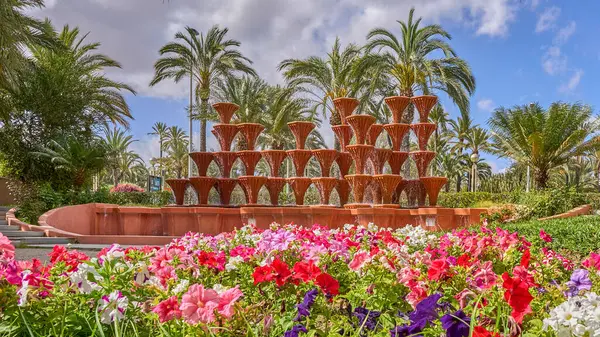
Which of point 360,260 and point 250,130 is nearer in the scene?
point 360,260

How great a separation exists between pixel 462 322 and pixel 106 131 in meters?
26.1

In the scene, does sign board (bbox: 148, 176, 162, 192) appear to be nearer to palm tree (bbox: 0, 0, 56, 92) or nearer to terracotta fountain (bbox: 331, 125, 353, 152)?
palm tree (bbox: 0, 0, 56, 92)

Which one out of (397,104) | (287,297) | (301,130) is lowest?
(287,297)

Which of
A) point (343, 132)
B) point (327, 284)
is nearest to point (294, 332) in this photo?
point (327, 284)

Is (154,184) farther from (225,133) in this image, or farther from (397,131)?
(397,131)

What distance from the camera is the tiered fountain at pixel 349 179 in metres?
13.8

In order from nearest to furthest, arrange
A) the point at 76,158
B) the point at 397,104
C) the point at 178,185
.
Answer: the point at 397,104
the point at 178,185
the point at 76,158

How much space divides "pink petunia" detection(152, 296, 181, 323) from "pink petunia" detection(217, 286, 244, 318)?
0.22 m

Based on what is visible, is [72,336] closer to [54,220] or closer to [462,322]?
[462,322]

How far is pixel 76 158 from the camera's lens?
20.3 metres

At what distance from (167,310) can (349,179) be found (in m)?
13.3

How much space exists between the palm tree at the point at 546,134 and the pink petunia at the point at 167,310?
20626 millimetres

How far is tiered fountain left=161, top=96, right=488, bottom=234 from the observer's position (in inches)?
543

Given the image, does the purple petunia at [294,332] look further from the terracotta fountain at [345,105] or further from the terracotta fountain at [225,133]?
the terracotta fountain at [225,133]
